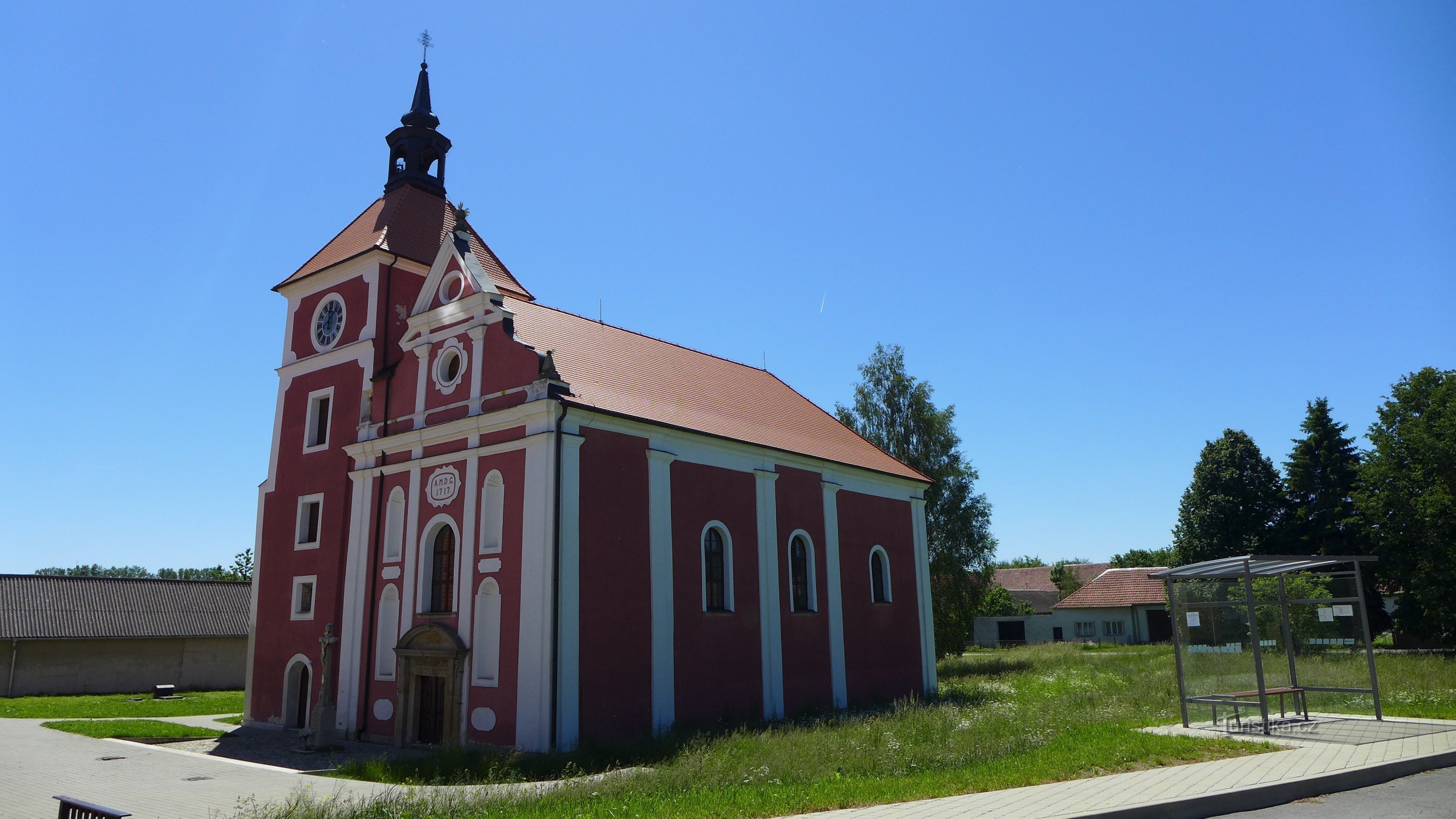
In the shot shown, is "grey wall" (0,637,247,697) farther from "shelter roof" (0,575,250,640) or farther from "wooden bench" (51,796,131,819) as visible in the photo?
"wooden bench" (51,796,131,819)

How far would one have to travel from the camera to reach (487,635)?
18312 millimetres

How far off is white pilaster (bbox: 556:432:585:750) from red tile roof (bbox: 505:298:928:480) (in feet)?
4.39

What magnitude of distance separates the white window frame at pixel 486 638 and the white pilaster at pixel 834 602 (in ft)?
32.0

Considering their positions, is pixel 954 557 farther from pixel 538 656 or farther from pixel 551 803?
pixel 551 803

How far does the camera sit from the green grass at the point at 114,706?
88.7 ft

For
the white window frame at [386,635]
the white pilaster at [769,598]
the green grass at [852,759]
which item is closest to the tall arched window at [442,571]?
the white window frame at [386,635]

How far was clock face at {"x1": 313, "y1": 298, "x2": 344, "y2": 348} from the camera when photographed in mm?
25000

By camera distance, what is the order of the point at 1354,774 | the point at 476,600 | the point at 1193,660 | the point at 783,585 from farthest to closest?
1. the point at 783,585
2. the point at 476,600
3. the point at 1193,660
4. the point at 1354,774

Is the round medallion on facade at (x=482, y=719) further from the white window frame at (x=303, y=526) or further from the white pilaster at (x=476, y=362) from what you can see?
the white window frame at (x=303, y=526)

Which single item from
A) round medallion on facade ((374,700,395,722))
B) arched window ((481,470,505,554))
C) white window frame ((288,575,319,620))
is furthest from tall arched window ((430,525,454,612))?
white window frame ((288,575,319,620))

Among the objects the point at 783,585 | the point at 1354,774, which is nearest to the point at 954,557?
the point at 783,585

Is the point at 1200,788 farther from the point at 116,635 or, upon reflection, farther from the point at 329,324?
the point at 116,635

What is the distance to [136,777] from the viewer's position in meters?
15.3

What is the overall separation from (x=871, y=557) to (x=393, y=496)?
45.8ft
